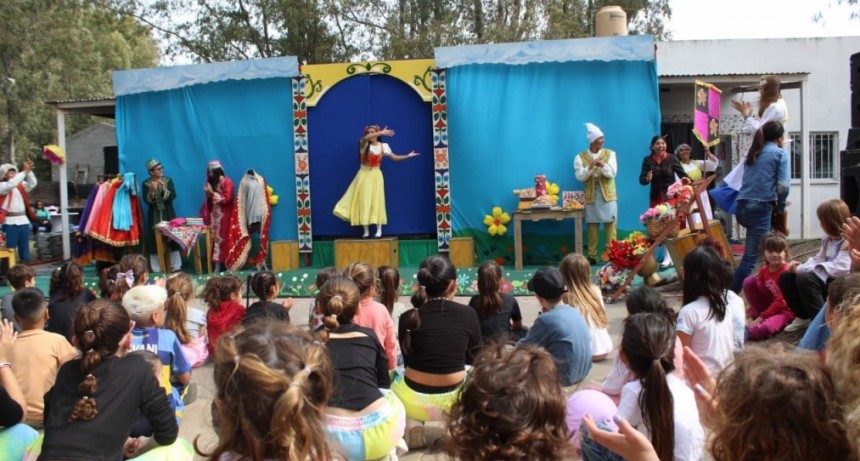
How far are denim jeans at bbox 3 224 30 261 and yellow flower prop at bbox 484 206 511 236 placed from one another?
5.89 m

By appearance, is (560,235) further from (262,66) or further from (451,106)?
(262,66)

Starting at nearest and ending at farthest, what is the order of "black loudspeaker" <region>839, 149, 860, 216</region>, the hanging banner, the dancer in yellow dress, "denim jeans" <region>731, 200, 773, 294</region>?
"black loudspeaker" <region>839, 149, 860, 216</region>, "denim jeans" <region>731, 200, 773, 294</region>, the hanging banner, the dancer in yellow dress

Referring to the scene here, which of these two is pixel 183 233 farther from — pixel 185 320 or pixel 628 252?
pixel 628 252

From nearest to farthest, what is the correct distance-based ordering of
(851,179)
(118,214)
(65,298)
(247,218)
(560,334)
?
(560,334) < (65,298) < (851,179) < (247,218) < (118,214)

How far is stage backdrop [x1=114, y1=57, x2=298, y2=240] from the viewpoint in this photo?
9406 mm

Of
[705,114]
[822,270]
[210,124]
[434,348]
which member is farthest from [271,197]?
[822,270]

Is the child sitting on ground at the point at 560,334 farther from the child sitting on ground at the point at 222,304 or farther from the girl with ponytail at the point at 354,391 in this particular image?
the child sitting on ground at the point at 222,304

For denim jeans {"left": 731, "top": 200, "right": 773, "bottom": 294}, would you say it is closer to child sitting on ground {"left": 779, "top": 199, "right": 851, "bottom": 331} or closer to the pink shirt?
child sitting on ground {"left": 779, "top": 199, "right": 851, "bottom": 331}

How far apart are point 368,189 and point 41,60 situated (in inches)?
680

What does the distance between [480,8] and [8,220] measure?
1322 centimetres

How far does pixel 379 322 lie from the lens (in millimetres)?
4031

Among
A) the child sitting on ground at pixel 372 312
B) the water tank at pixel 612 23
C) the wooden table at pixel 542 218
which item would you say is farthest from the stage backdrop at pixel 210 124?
the child sitting on ground at pixel 372 312

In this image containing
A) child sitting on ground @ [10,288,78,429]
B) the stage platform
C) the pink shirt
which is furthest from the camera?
the stage platform

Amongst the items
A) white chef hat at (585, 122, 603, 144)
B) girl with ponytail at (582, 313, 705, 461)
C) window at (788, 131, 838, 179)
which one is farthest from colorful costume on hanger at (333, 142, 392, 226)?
window at (788, 131, 838, 179)
